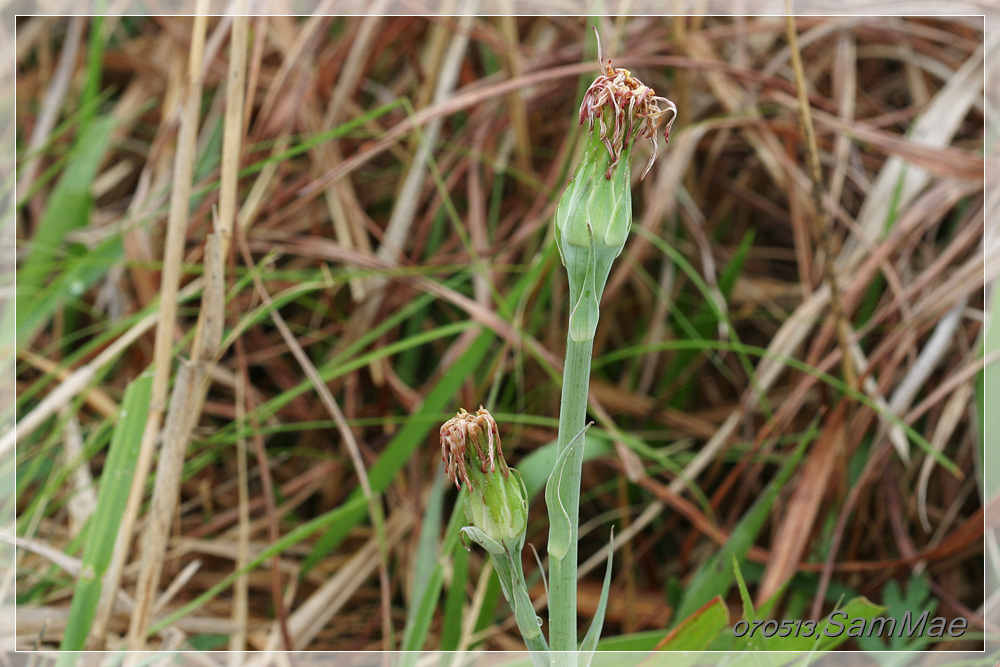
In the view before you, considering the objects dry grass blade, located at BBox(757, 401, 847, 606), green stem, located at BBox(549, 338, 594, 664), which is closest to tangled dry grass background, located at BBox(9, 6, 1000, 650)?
dry grass blade, located at BBox(757, 401, 847, 606)

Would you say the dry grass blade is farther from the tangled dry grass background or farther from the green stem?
the green stem

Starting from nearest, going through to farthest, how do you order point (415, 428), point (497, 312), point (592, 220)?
point (592, 220) < point (415, 428) < point (497, 312)

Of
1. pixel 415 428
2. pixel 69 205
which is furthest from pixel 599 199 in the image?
pixel 69 205

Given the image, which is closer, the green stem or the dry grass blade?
the green stem

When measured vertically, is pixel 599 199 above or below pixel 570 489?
above

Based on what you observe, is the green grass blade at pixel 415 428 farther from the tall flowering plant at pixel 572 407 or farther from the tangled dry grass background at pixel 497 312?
the tall flowering plant at pixel 572 407

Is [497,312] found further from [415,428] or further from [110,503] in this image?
[110,503]

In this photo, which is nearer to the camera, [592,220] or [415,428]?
[592,220]
